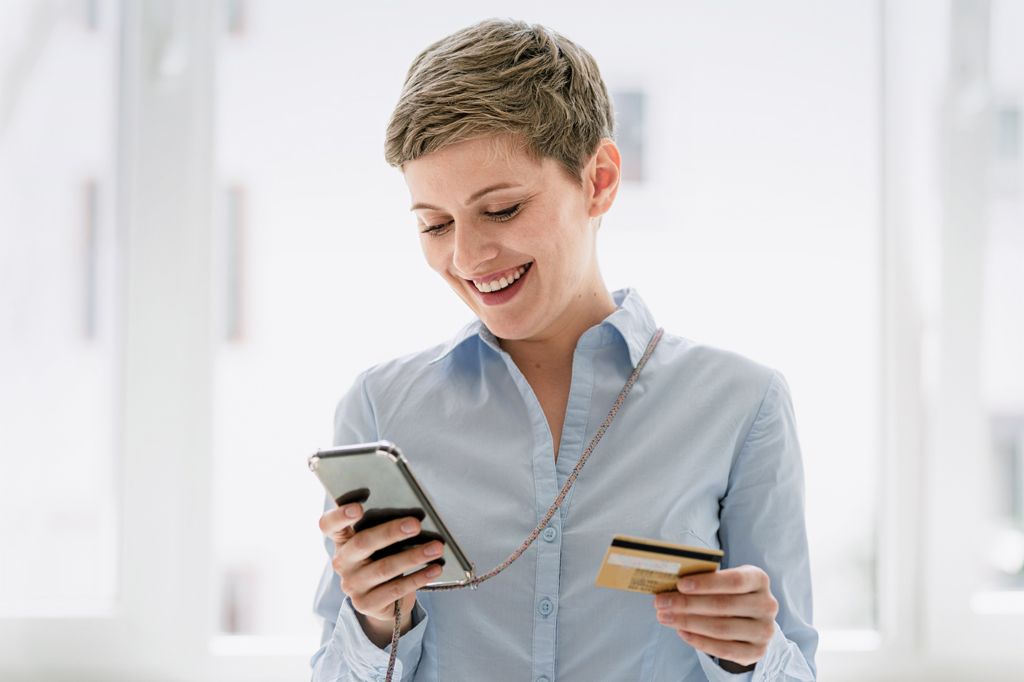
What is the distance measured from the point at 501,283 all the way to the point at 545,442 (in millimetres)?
197

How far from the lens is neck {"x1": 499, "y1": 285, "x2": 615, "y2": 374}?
1211 mm

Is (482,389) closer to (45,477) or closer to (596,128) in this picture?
(596,128)

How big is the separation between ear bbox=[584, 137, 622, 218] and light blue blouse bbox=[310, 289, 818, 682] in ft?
0.47

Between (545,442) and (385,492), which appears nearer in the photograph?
(385,492)

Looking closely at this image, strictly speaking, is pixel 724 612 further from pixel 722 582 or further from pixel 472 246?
pixel 472 246

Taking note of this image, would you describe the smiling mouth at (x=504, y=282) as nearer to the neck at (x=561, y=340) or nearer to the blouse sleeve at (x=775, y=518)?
the neck at (x=561, y=340)

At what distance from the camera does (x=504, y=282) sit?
109 cm

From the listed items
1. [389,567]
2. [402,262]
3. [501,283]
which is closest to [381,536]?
[389,567]

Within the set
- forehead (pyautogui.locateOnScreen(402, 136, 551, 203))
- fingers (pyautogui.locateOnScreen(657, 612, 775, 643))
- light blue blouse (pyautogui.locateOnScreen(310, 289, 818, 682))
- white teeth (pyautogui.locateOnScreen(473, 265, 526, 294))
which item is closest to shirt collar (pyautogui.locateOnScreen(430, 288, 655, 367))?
light blue blouse (pyautogui.locateOnScreen(310, 289, 818, 682))

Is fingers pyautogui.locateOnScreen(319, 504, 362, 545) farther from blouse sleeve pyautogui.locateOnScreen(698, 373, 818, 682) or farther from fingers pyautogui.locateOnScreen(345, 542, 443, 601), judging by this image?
blouse sleeve pyautogui.locateOnScreen(698, 373, 818, 682)

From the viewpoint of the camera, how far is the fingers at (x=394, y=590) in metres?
1.00

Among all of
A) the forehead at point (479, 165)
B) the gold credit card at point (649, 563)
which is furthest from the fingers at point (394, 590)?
the forehead at point (479, 165)

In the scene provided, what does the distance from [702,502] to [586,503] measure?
0.14m

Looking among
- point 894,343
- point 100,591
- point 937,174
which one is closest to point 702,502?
point 894,343
